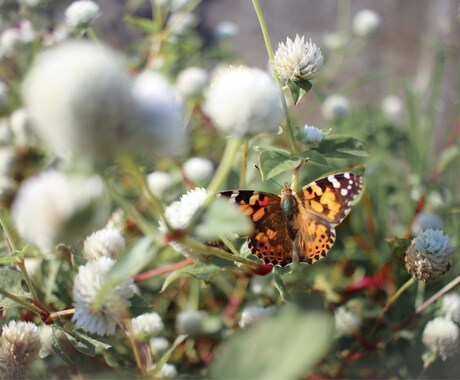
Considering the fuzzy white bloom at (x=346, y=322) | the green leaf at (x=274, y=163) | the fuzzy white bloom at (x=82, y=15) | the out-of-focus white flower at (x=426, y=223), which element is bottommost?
the fuzzy white bloom at (x=346, y=322)

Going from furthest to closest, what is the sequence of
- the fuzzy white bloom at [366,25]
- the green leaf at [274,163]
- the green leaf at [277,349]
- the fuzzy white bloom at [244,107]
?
the fuzzy white bloom at [366,25] < the green leaf at [274,163] < the fuzzy white bloom at [244,107] < the green leaf at [277,349]

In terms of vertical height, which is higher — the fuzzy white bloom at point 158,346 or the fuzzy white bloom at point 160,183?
the fuzzy white bloom at point 160,183

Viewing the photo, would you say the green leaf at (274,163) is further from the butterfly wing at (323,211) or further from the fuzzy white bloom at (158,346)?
the fuzzy white bloom at (158,346)

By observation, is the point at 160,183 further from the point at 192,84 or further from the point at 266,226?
the point at 266,226

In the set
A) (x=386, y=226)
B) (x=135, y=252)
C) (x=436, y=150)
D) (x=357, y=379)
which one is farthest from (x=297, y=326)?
(x=436, y=150)

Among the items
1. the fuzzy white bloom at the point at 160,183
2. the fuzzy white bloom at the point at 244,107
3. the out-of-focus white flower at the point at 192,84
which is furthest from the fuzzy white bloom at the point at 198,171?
the fuzzy white bloom at the point at 244,107

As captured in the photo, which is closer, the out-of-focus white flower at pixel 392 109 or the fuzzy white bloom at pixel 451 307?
the fuzzy white bloom at pixel 451 307

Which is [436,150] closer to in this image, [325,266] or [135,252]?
[325,266]
